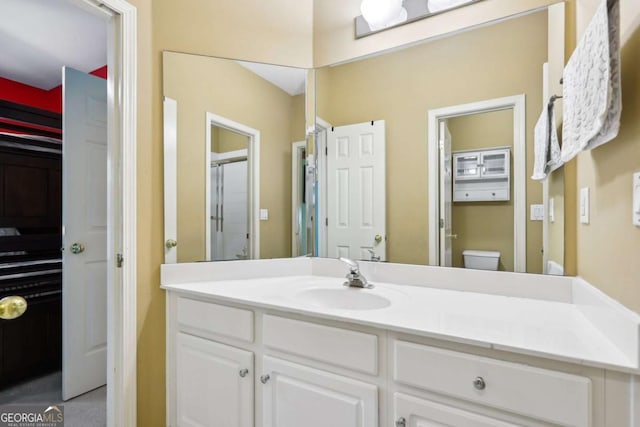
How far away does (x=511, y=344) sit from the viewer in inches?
31.8

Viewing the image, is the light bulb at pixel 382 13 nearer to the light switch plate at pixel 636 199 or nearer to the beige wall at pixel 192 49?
the beige wall at pixel 192 49

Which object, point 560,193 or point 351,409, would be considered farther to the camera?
point 560,193

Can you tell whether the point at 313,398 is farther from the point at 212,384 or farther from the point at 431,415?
the point at 212,384

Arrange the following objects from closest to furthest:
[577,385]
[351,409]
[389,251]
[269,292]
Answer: [577,385] < [351,409] < [269,292] < [389,251]

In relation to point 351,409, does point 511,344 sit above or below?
above

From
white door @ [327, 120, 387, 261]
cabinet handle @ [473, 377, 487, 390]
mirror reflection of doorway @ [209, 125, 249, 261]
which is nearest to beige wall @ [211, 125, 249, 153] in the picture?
mirror reflection of doorway @ [209, 125, 249, 261]

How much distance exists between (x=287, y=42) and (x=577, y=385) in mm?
1894

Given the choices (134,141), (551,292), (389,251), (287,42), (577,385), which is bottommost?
(577,385)

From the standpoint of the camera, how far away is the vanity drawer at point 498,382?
76 cm

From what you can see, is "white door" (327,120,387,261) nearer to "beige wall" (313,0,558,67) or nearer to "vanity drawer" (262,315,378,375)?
"beige wall" (313,0,558,67)

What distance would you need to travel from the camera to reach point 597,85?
77 centimetres

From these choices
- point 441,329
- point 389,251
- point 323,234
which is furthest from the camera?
point 323,234

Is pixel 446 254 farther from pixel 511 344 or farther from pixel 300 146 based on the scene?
pixel 300 146

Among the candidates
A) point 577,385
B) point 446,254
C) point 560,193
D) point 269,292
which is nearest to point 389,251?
point 446,254
